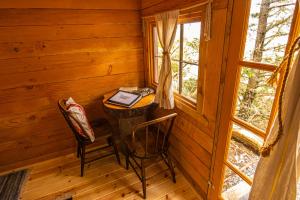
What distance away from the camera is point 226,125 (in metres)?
1.26

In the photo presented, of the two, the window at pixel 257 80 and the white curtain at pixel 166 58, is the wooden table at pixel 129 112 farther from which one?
the window at pixel 257 80

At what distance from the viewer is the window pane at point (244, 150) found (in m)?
1.13

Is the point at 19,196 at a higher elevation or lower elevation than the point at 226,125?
lower

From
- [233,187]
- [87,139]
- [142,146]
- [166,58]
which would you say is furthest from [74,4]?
[233,187]

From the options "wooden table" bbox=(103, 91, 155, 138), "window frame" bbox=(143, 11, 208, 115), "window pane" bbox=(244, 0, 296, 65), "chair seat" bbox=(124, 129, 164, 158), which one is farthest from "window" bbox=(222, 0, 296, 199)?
"wooden table" bbox=(103, 91, 155, 138)

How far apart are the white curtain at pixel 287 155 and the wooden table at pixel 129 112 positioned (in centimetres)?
124

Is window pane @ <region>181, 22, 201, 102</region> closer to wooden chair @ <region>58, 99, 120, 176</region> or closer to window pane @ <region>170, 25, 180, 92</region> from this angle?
window pane @ <region>170, 25, 180, 92</region>

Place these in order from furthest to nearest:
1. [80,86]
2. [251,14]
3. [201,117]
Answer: [80,86] → [201,117] → [251,14]

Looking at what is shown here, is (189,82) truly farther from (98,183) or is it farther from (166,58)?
(98,183)

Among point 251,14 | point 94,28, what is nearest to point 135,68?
point 94,28

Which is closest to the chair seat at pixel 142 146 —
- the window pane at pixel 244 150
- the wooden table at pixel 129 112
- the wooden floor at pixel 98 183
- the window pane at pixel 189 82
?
the wooden table at pixel 129 112

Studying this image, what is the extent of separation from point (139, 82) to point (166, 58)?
2.78ft

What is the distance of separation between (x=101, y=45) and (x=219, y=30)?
4.74 feet

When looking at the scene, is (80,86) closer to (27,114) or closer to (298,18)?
(27,114)
